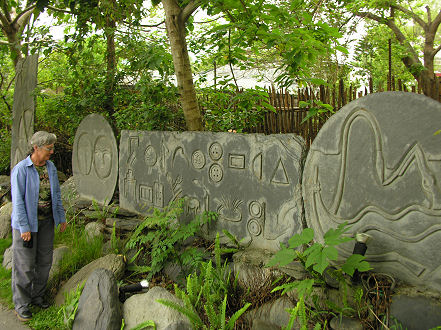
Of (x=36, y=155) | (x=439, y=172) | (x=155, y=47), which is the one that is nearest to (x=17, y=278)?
(x=36, y=155)

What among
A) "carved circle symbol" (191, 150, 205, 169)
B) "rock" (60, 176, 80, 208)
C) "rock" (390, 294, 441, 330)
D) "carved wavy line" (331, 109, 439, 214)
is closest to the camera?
"rock" (390, 294, 441, 330)

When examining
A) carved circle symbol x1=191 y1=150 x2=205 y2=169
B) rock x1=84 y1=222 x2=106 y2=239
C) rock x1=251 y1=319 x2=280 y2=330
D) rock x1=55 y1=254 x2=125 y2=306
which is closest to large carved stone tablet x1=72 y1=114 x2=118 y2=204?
rock x1=84 y1=222 x2=106 y2=239

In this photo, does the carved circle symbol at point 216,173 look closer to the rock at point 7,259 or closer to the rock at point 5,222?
the rock at point 7,259

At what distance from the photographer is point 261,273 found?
336cm

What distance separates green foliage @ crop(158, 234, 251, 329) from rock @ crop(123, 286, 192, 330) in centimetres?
7

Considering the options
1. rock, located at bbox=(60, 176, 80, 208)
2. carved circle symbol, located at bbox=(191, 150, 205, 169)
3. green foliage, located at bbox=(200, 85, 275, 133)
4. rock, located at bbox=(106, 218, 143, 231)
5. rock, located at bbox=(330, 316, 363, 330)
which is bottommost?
rock, located at bbox=(330, 316, 363, 330)

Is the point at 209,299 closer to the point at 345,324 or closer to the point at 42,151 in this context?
the point at 345,324

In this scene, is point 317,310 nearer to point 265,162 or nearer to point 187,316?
point 187,316

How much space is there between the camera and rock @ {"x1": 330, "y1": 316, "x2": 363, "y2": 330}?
261 cm

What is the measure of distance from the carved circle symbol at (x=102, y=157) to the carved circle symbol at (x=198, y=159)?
1824 mm

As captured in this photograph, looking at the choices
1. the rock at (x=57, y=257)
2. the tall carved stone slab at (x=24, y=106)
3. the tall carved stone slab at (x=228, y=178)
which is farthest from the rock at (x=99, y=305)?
the tall carved stone slab at (x=24, y=106)

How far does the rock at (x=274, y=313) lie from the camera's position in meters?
2.97

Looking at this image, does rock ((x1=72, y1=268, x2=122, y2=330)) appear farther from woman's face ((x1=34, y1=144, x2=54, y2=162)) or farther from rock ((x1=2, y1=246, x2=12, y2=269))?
rock ((x1=2, y1=246, x2=12, y2=269))

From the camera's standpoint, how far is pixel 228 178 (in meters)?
3.94
